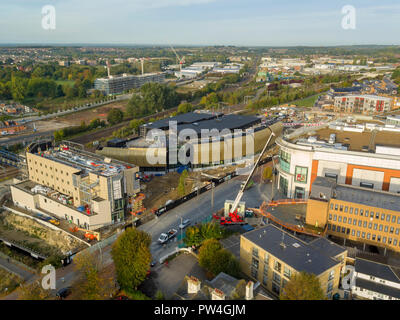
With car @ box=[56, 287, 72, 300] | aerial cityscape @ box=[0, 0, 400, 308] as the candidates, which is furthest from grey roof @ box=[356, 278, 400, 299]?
car @ box=[56, 287, 72, 300]

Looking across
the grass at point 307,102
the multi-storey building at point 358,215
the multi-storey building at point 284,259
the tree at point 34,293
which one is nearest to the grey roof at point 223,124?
the multi-storey building at point 358,215

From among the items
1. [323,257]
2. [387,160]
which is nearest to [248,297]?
[323,257]

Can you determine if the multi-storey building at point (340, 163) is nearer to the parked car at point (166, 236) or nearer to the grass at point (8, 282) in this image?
the parked car at point (166, 236)

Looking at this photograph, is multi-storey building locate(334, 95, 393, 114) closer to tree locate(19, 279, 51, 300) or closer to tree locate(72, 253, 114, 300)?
tree locate(72, 253, 114, 300)

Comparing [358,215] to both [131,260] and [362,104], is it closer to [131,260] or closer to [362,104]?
[131,260]

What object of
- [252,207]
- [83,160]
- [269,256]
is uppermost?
[83,160]

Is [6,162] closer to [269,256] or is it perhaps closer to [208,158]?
[208,158]
